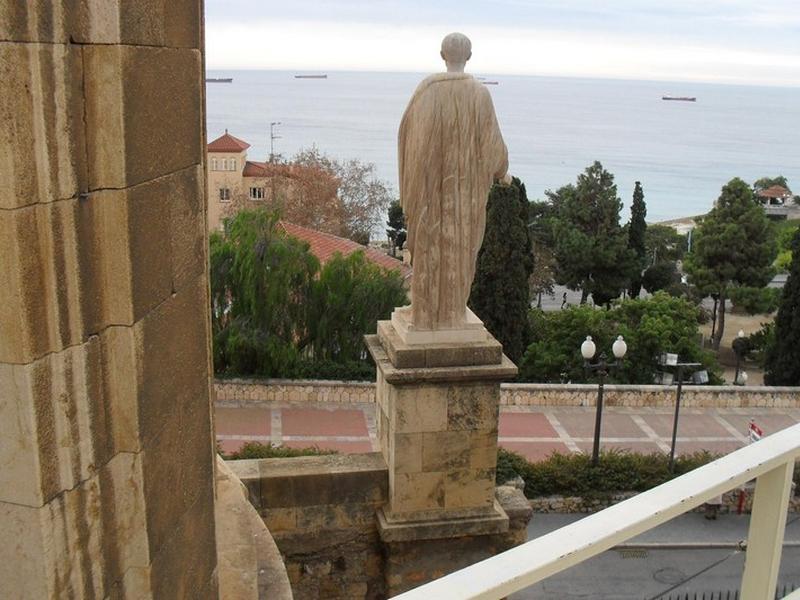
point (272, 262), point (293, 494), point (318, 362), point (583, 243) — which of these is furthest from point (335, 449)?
point (583, 243)

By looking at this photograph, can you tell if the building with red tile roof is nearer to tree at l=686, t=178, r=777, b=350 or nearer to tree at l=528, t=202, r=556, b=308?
tree at l=528, t=202, r=556, b=308

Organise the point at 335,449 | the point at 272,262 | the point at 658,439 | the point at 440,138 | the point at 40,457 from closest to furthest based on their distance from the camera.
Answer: the point at 40,457 < the point at 440,138 < the point at 335,449 < the point at 658,439 < the point at 272,262

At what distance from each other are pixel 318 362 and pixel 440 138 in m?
17.9

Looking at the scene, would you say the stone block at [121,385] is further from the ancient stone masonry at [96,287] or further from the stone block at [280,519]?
the stone block at [280,519]

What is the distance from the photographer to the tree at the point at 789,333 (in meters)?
23.1

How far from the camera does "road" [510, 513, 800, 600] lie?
11.9 metres

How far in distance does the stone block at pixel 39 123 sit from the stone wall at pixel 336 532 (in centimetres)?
421

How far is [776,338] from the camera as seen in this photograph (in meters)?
24.2

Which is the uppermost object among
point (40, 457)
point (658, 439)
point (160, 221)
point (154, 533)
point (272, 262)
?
point (160, 221)

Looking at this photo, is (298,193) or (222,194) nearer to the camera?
(298,193)

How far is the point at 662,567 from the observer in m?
13.2

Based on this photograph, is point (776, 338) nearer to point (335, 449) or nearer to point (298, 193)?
point (335, 449)

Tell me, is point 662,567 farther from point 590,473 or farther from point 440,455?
point 440,455

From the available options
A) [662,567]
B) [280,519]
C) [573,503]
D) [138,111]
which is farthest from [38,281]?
[573,503]
